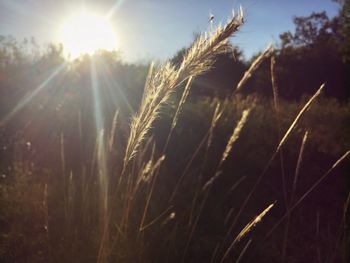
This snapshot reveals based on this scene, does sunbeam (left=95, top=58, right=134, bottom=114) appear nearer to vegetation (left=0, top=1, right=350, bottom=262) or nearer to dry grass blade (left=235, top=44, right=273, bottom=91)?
vegetation (left=0, top=1, right=350, bottom=262)

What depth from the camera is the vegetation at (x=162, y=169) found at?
1.71 metres

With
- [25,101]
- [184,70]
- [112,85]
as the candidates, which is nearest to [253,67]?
[184,70]

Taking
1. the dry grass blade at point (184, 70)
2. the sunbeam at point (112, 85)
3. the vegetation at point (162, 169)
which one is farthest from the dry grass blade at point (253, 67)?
the sunbeam at point (112, 85)

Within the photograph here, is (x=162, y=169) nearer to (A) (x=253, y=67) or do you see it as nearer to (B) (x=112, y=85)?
(A) (x=253, y=67)

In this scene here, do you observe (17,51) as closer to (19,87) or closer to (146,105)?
(19,87)

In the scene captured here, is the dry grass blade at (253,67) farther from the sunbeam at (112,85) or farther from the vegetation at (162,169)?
the sunbeam at (112,85)

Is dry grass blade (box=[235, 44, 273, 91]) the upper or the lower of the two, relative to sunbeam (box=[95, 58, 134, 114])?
lower

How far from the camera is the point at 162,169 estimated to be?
16.4 feet

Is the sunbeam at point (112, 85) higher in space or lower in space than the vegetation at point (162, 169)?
higher

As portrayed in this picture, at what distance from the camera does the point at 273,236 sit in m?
4.06

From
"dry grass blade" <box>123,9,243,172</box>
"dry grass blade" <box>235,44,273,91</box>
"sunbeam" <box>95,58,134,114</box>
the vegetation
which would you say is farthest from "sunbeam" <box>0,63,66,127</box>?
"dry grass blade" <box>123,9,243,172</box>

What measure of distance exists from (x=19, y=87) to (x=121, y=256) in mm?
5076

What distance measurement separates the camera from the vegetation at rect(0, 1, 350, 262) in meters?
1.71

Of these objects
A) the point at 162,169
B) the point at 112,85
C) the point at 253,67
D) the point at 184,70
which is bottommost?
the point at 162,169
